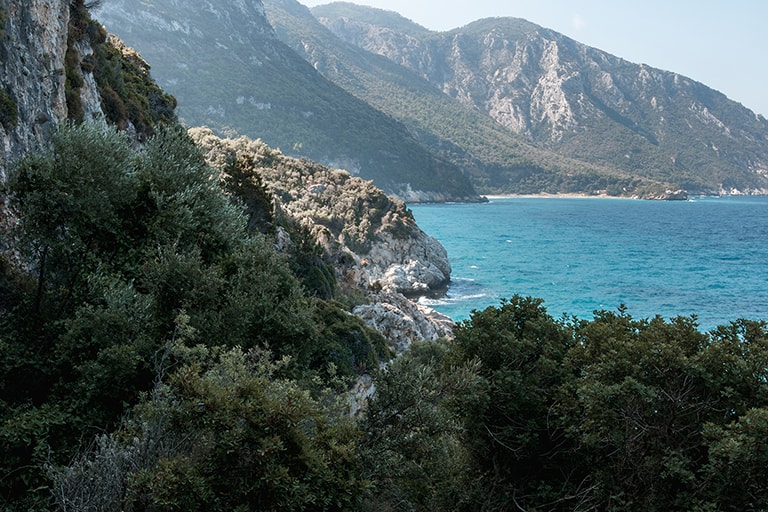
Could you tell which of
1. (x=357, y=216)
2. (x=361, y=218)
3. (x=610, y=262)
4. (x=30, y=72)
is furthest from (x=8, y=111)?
(x=610, y=262)

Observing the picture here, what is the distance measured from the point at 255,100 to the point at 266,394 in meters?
182

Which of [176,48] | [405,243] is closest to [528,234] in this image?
[405,243]

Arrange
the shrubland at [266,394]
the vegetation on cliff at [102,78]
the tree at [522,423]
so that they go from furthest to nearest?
the vegetation on cliff at [102,78] → the tree at [522,423] → the shrubland at [266,394]

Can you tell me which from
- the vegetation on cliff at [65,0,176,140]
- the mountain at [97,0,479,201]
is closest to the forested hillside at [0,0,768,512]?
the vegetation on cliff at [65,0,176,140]

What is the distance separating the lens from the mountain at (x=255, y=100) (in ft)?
556

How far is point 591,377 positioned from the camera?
10.6 m

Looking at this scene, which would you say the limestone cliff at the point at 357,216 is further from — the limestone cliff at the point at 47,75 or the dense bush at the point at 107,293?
the dense bush at the point at 107,293

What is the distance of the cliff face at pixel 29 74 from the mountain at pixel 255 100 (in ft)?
491

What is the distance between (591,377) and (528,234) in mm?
105378

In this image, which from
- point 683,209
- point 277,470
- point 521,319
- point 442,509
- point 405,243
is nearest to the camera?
point 277,470

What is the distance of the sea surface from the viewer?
57.0 m

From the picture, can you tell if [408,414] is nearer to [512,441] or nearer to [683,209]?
[512,441]

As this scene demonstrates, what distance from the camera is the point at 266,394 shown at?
30.1ft

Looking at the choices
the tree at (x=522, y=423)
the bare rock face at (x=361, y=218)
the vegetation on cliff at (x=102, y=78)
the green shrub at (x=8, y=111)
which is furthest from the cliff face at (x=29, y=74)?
the bare rock face at (x=361, y=218)
